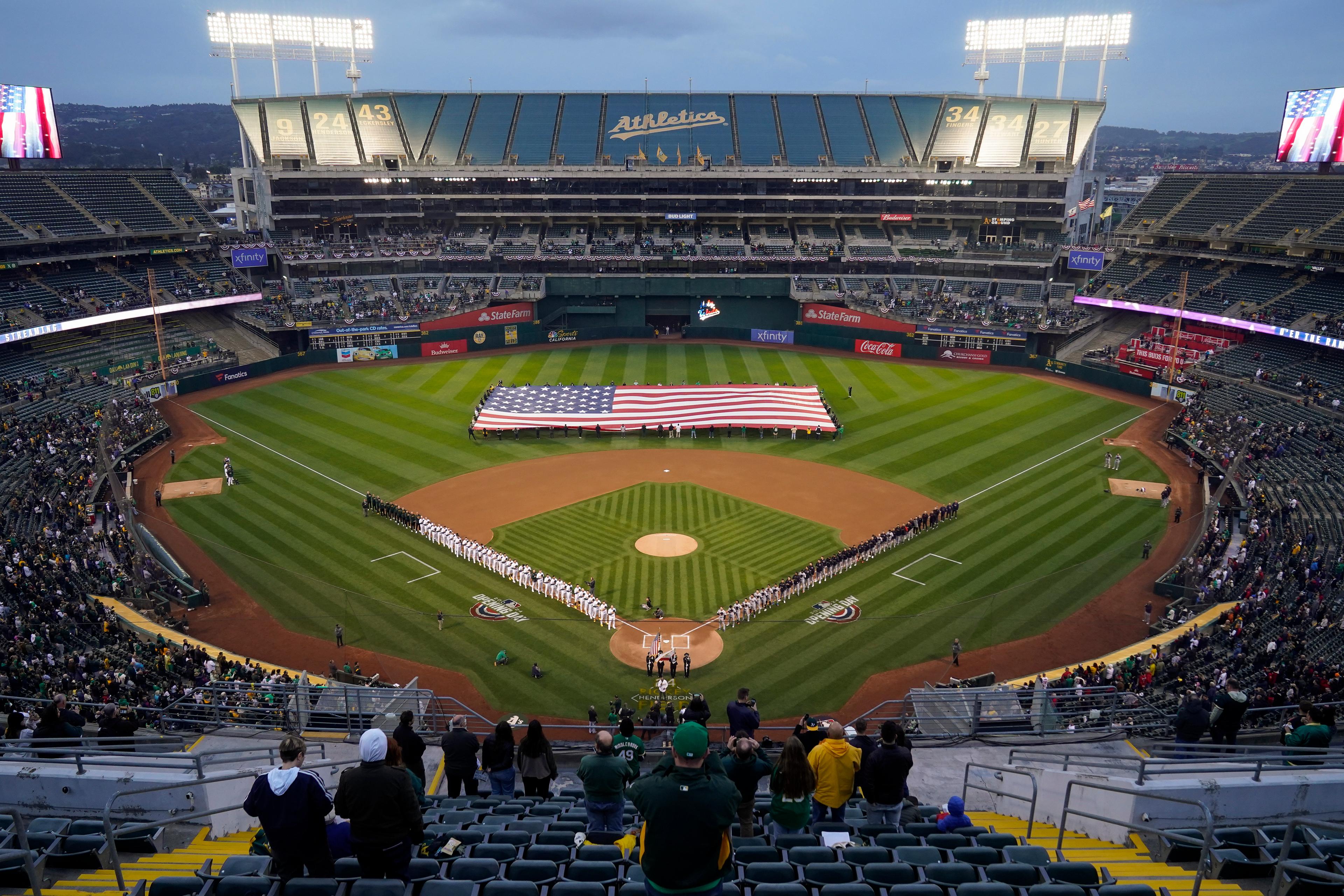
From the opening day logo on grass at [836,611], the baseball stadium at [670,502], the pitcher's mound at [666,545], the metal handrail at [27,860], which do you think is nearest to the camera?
the metal handrail at [27,860]

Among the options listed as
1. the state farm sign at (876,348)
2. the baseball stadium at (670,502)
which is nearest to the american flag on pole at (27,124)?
the baseball stadium at (670,502)

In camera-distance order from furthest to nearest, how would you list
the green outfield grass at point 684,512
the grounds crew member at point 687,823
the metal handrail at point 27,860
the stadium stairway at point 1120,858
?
1. the green outfield grass at point 684,512
2. the stadium stairway at point 1120,858
3. the metal handrail at point 27,860
4. the grounds crew member at point 687,823

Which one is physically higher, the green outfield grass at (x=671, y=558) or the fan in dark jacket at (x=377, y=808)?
the fan in dark jacket at (x=377, y=808)

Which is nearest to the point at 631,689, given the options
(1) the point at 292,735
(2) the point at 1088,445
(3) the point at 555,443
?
(1) the point at 292,735

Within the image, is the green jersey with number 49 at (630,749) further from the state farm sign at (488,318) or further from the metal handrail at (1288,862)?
the state farm sign at (488,318)

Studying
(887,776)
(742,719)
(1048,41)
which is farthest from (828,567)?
(1048,41)

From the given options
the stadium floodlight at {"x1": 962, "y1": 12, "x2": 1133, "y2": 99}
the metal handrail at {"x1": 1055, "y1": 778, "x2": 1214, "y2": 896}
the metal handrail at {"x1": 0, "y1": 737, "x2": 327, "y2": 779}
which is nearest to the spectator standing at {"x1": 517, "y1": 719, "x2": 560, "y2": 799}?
the metal handrail at {"x1": 0, "y1": 737, "x2": 327, "y2": 779}

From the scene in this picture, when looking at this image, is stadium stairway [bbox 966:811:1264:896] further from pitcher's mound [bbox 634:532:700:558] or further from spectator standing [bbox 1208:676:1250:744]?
pitcher's mound [bbox 634:532:700:558]
